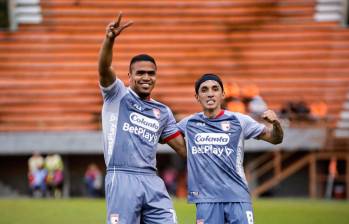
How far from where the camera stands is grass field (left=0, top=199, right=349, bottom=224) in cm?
1529

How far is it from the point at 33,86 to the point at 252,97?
27.2 ft

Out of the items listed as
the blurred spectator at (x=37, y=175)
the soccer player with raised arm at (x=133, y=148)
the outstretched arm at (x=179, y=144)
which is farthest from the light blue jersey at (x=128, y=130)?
the blurred spectator at (x=37, y=175)

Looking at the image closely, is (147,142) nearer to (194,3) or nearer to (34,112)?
(34,112)

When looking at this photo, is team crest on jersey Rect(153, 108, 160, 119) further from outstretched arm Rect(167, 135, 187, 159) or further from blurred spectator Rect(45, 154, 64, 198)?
blurred spectator Rect(45, 154, 64, 198)

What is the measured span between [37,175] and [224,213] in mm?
19545

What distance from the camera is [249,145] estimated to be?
2667 centimetres

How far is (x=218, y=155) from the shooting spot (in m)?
8.27

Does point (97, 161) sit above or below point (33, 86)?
below

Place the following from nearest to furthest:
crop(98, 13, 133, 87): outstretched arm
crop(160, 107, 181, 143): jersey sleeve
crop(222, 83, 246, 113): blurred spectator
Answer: crop(98, 13, 133, 87): outstretched arm < crop(160, 107, 181, 143): jersey sleeve < crop(222, 83, 246, 113): blurred spectator

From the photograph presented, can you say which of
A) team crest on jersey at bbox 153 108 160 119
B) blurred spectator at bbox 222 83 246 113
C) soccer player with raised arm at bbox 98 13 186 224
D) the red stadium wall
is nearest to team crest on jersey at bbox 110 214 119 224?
soccer player with raised arm at bbox 98 13 186 224

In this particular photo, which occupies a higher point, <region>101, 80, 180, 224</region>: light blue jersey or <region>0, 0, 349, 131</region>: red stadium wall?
<region>0, 0, 349, 131</region>: red stadium wall

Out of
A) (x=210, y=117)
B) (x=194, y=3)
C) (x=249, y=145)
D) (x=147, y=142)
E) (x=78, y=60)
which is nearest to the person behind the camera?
(x=147, y=142)

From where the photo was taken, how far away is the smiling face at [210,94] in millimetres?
8367

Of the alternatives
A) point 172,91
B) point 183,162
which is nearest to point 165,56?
point 172,91
